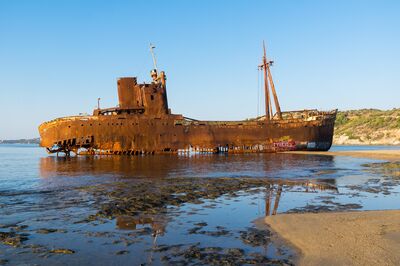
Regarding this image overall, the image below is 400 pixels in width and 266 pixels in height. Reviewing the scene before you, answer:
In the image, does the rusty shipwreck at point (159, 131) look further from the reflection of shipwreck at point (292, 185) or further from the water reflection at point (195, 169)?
the reflection of shipwreck at point (292, 185)

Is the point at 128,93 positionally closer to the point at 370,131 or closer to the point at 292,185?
the point at 292,185

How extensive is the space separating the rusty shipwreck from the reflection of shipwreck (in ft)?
79.2

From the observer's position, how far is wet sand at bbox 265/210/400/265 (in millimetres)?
4754

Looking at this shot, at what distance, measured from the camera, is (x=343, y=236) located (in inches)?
230

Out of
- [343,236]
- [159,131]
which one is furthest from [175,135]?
[343,236]

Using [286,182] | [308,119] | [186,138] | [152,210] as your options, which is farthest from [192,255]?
[308,119]

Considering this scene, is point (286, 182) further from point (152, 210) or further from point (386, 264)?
point (386, 264)

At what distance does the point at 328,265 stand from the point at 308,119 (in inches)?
1447

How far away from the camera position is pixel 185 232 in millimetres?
6465

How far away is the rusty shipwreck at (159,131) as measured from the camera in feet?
121

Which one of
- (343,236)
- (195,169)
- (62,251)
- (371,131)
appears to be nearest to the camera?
(62,251)

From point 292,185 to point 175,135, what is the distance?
25373mm

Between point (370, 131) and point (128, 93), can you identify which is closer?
point (128, 93)

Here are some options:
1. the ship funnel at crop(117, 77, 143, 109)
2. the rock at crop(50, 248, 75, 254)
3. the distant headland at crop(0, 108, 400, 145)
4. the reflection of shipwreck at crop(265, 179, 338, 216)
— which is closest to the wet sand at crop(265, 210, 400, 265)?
the reflection of shipwreck at crop(265, 179, 338, 216)
